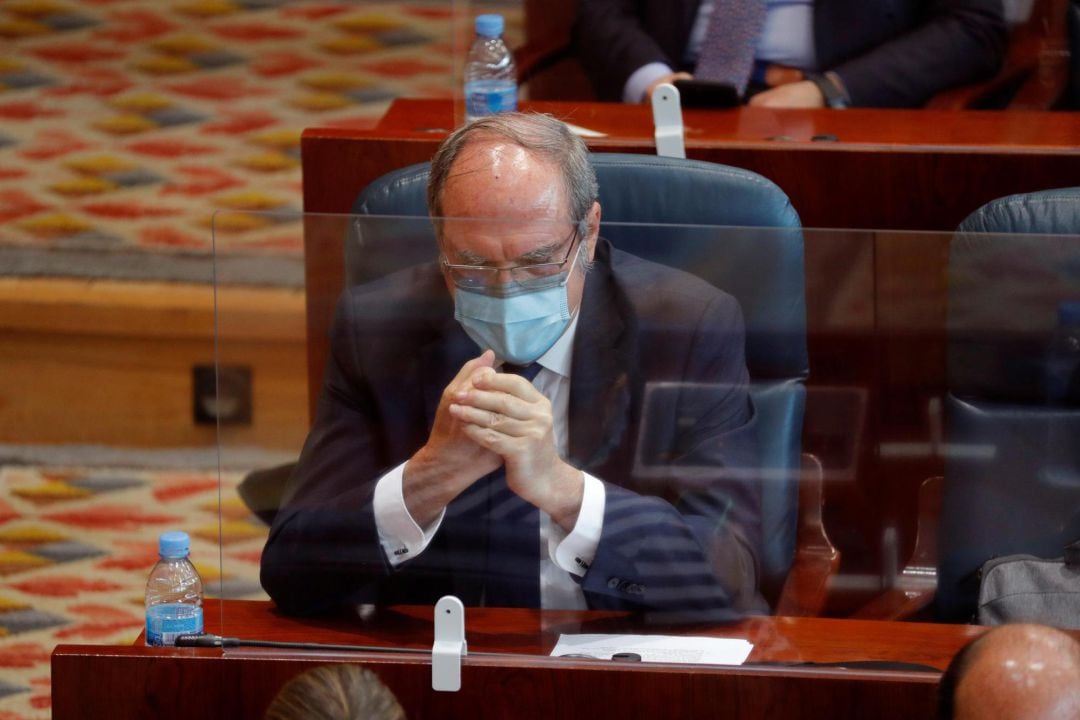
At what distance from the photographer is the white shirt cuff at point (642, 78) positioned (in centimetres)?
246

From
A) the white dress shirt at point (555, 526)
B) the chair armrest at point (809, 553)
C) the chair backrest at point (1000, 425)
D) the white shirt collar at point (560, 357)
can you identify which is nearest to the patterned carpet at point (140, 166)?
the white dress shirt at point (555, 526)

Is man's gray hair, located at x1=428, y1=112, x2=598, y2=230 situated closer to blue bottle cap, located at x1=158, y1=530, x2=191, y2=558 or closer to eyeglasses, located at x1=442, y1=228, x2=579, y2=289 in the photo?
eyeglasses, located at x1=442, y1=228, x2=579, y2=289

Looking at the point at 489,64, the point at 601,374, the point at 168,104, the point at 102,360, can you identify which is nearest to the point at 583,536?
the point at 601,374

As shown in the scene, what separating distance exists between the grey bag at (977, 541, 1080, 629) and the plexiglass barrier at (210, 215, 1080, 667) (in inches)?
0.7

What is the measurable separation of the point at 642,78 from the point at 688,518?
122cm

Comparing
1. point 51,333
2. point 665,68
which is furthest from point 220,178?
point 665,68

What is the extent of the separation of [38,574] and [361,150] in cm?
76

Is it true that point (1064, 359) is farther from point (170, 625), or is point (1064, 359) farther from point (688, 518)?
point (170, 625)

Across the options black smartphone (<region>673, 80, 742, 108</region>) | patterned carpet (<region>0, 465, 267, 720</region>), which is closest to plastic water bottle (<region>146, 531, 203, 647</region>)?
patterned carpet (<region>0, 465, 267, 720</region>)

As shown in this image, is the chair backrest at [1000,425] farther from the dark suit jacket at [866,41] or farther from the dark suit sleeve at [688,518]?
the dark suit jacket at [866,41]

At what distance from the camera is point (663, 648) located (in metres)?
1.30

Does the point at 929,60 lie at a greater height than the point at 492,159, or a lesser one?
greater

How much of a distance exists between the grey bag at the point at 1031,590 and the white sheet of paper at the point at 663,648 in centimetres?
23

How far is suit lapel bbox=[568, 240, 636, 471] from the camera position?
1.35m
